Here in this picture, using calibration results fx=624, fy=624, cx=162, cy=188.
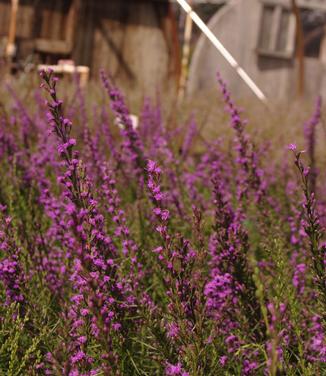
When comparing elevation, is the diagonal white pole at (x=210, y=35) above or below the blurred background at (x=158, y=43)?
below

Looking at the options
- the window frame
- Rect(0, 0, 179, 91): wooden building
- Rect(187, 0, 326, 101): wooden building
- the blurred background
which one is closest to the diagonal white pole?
the blurred background

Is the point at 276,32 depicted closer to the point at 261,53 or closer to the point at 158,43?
the point at 261,53

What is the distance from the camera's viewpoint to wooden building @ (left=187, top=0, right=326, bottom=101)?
1488cm

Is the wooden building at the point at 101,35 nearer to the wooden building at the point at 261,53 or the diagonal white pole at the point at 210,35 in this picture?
the wooden building at the point at 261,53

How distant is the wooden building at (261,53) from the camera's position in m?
14.9

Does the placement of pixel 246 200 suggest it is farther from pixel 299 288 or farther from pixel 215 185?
pixel 215 185

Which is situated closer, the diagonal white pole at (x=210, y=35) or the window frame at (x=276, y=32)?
the diagonal white pole at (x=210, y=35)

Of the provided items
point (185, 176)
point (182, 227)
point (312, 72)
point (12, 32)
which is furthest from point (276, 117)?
point (312, 72)

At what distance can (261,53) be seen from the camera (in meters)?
15.4

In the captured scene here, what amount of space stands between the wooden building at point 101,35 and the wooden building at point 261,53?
95 centimetres

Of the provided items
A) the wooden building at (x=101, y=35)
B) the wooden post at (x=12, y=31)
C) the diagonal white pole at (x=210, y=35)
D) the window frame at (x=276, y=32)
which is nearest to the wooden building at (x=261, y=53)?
the window frame at (x=276, y=32)

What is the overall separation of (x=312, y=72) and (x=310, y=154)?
13033 mm

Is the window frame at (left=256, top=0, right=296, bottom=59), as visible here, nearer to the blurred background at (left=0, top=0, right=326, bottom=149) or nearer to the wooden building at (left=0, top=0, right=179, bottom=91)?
the blurred background at (left=0, top=0, right=326, bottom=149)

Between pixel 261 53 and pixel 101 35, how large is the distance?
4.05 metres
